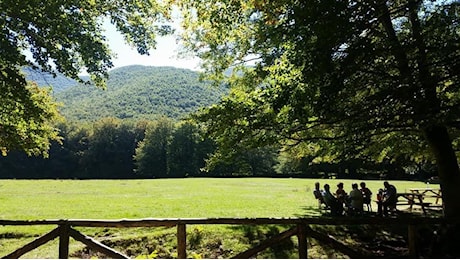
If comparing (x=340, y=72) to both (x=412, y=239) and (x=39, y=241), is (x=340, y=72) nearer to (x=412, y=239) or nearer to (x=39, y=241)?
(x=412, y=239)

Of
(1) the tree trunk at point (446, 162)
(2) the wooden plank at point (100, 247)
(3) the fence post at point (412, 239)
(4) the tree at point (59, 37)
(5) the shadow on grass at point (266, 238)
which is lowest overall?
(5) the shadow on grass at point (266, 238)

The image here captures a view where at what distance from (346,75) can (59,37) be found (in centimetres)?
720

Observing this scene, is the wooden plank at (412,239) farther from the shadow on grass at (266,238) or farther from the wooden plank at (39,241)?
the wooden plank at (39,241)

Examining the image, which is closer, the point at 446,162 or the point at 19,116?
the point at 19,116

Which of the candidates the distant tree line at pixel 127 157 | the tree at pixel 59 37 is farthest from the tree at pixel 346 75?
the distant tree line at pixel 127 157

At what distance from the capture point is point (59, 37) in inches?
414

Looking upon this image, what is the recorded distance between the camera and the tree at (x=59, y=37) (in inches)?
390

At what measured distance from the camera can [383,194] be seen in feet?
61.4

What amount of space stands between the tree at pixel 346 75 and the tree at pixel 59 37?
210cm

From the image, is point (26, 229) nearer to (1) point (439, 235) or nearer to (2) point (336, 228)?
(2) point (336, 228)

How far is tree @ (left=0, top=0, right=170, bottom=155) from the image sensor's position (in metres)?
9.91

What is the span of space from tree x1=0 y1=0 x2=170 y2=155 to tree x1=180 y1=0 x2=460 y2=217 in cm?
210

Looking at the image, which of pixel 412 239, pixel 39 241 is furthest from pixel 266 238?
pixel 39 241

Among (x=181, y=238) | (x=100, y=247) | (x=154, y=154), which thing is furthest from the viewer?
(x=154, y=154)
